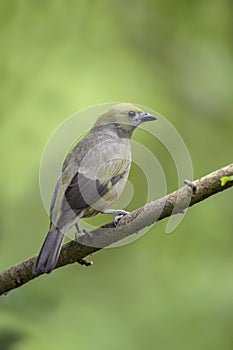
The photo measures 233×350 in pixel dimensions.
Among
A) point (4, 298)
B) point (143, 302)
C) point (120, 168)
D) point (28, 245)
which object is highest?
point (120, 168)

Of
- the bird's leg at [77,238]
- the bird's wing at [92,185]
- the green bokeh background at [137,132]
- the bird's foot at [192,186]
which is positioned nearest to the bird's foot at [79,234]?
the bird's leg at [77,238]

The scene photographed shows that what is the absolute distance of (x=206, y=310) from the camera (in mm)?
5012

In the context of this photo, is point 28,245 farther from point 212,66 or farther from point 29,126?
point 212,66

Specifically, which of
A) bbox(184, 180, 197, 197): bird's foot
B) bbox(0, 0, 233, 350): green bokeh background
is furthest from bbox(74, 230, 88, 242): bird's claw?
bbox(0, 0, 233, 350): green bokeh background

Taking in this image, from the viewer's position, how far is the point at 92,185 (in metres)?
3.36

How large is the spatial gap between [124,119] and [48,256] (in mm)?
1229

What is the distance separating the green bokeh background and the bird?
152 centimetres

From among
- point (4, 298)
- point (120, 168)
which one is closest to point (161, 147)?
point (120, 168)

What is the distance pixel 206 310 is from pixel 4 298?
2.29 meters

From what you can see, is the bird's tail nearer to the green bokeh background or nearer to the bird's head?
the bird's head

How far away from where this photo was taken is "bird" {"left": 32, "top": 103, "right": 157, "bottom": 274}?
3.12 meters

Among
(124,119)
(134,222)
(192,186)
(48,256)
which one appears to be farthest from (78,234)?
(124,119)

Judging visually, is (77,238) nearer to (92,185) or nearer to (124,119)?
(92,185)

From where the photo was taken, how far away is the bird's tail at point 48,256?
2832 mm
